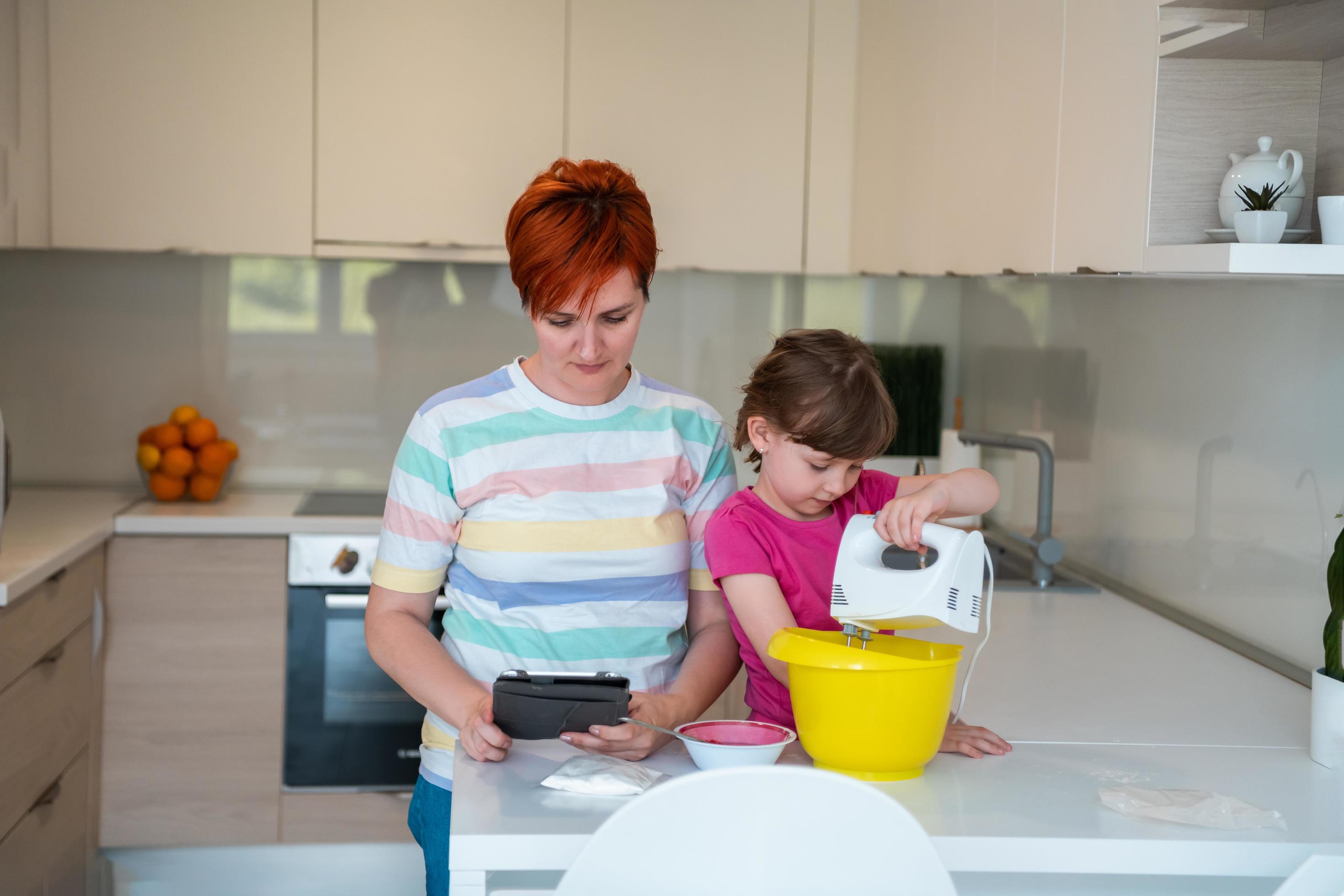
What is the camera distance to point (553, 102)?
2811 millimetres

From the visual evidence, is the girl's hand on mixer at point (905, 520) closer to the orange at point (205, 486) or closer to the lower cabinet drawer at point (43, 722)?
the lower cabinet drawer at point (43, 722)

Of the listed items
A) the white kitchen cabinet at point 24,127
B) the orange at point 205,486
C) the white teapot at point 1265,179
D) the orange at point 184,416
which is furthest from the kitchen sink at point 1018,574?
the white kitchen cabinet at point 24,127

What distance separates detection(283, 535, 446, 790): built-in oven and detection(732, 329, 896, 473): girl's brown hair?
1.45 m

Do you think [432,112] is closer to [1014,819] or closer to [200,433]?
[200,433]

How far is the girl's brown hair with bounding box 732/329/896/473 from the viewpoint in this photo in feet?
4.33

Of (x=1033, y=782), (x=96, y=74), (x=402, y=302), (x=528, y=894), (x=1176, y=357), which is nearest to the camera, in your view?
(x=528, y=894)

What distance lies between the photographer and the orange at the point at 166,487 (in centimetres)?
282

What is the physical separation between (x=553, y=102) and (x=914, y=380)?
1210 mm

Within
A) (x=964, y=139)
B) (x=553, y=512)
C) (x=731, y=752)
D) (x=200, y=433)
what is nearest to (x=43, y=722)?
(x=200, y=433)

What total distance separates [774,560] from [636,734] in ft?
0.94

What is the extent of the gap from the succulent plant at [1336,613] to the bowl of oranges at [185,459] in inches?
91.2

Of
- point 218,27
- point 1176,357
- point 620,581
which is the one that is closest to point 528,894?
point 620,581

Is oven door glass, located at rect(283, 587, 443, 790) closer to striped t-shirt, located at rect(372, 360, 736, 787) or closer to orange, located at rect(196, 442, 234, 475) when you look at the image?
orange, located at rect(196, 442, 234, 475)

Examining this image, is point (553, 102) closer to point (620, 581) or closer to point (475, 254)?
point (475, 254)
